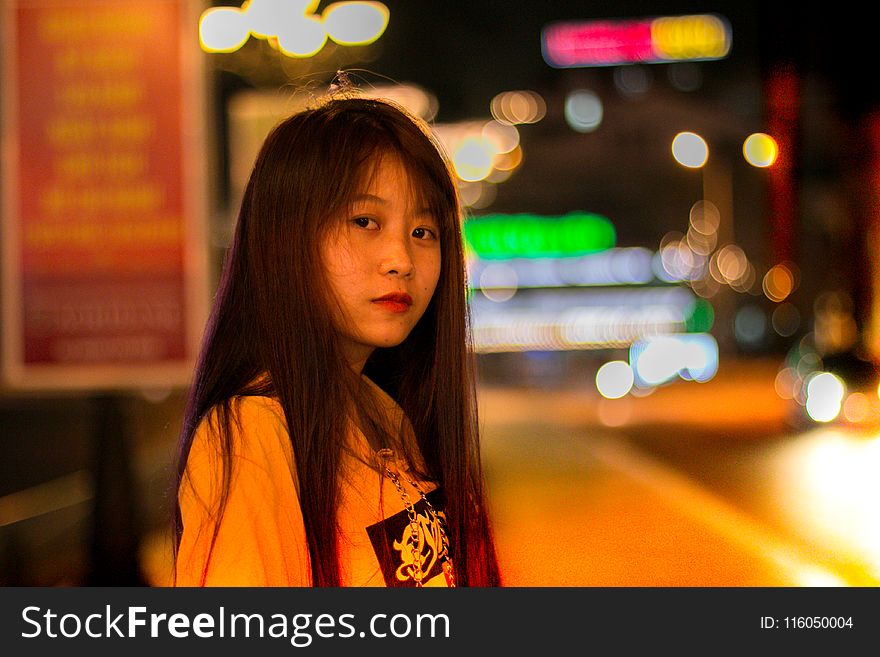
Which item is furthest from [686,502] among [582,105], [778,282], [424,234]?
[778,282]

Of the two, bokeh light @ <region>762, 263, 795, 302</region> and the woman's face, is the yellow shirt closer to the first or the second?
the woman's face

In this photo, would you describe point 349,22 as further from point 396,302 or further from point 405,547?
point 405,547

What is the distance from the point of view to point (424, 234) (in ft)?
5.01

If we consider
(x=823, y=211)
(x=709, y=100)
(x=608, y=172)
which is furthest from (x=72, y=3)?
(x=608, y=172)

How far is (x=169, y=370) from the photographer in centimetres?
332

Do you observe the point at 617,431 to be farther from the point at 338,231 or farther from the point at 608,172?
the point at 608,172

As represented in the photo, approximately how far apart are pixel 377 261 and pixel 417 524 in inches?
15.1

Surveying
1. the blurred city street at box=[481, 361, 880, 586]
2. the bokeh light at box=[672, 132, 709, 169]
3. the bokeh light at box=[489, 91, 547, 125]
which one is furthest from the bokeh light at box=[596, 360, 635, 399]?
Answer: the bokeh light at box=[672, 132, 709, 169]

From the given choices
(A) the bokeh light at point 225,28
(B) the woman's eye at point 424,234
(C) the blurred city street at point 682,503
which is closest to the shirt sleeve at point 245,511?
(B) the woman's eye at point 424,234

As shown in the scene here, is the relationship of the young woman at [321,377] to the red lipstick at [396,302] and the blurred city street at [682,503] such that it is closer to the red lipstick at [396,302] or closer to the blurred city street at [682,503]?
the red lipstick at [396,302]

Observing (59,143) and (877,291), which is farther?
(877,291)

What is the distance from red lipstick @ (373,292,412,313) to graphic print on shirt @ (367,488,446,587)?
0.29 metres

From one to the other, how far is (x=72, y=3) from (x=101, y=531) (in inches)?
85.7

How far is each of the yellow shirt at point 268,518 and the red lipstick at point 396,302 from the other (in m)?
0.19
